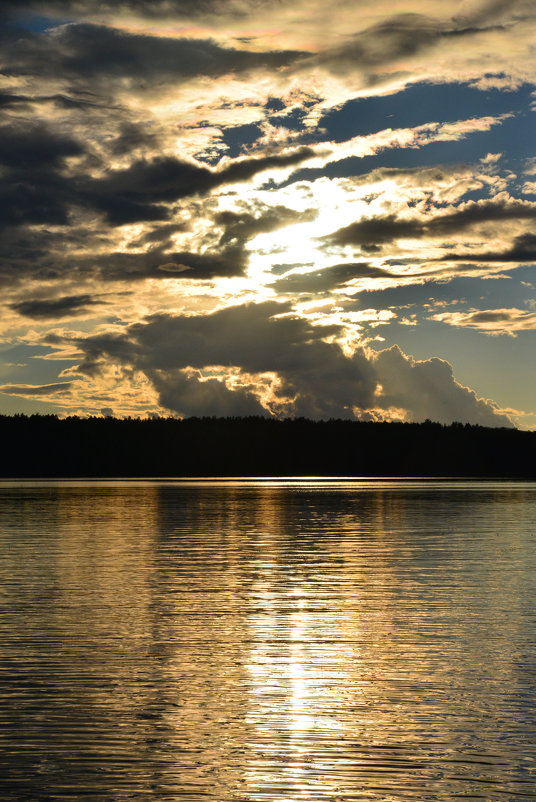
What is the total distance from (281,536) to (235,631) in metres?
33.4

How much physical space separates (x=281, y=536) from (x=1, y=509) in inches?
1750

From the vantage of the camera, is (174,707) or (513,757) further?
(174,707)

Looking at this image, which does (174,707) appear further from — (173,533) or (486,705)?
(173,533)

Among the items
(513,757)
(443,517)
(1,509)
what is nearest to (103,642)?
(513,757)

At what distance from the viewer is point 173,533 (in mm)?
60094

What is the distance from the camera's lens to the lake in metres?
13.4

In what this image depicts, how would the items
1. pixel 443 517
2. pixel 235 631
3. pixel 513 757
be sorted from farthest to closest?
pixel 443 517 < pixel 235 631 < pixel 513 757

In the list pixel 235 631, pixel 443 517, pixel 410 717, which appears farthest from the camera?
pixel 443 517

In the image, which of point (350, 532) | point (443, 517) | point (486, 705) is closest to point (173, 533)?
point (350, 532)

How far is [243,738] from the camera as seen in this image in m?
15.2

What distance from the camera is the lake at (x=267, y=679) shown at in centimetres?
1344

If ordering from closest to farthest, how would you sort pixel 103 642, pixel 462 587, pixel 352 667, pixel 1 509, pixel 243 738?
pixel 243 738 < pixel 352 667 < pixel 103 642 < pixel 462 587 < pixel 1 509

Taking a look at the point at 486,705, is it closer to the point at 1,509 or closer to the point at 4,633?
the point at 4,633

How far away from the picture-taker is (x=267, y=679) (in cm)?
1939
